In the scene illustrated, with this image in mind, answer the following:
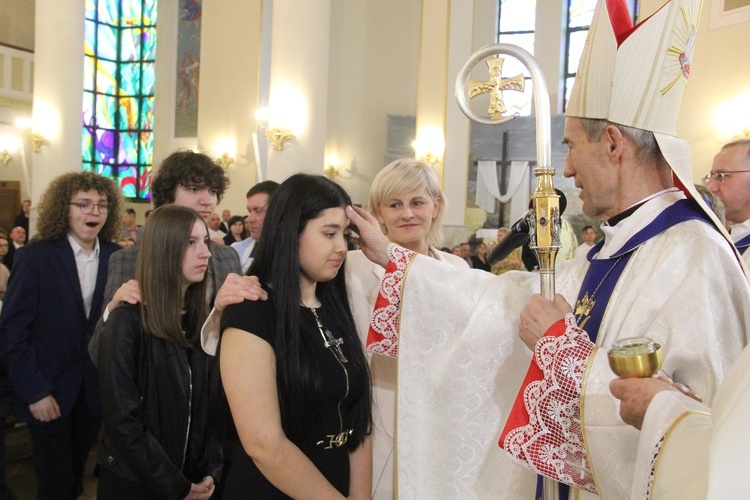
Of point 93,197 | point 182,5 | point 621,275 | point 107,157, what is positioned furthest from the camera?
point 107,157

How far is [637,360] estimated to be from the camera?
108cm

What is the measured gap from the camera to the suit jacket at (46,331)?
301 centimetres

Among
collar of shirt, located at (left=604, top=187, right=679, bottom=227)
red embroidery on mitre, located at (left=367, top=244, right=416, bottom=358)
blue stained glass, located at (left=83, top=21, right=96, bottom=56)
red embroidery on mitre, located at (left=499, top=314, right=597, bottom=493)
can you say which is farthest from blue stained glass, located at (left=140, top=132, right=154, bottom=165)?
red embroidery on mitre, located at (left=499, top=314, right=597, bottom=493)

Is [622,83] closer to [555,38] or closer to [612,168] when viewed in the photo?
[612,168]

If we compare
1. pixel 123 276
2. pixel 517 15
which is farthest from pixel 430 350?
pixel 517 15

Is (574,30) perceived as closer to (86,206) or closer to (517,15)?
(517,15)

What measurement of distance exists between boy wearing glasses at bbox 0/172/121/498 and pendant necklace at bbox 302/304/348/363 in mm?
1775

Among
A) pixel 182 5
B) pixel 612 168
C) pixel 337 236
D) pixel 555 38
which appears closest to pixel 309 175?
pixel 337 236

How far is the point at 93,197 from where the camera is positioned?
10.6ft

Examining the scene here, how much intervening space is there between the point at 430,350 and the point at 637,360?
3.12 feet

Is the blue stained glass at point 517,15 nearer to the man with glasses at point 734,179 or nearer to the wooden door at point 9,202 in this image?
the wooden door at point 9,202

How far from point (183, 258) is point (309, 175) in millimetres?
806

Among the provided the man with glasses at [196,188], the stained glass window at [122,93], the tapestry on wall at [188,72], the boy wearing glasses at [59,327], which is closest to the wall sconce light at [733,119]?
the man with glasses at [196,188]

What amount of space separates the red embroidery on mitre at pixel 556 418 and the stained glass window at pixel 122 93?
16972 millimetres
